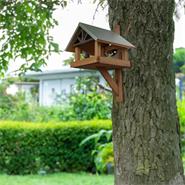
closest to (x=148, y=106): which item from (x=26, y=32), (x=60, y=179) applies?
(x=26, y=32)

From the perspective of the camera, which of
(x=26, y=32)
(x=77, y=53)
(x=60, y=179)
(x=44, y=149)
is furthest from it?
(x=44, y=149)

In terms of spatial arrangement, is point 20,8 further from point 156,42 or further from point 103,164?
point 103,164

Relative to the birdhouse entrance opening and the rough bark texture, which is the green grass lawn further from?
the birdhouse entrance opening

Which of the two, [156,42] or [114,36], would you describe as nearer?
[114,36]

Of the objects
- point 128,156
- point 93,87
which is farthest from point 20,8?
point 93,87

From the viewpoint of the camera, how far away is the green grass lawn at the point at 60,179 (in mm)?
5570

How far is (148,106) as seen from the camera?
2311 millimetres

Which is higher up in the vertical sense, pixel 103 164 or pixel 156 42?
pixel 156 42

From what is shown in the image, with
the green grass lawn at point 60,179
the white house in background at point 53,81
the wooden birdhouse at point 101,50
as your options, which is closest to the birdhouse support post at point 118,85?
the wooden birdhouse at point 101,50

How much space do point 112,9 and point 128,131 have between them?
2.41 ft

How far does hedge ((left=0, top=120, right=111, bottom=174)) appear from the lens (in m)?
6.58

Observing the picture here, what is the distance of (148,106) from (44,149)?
4507mm

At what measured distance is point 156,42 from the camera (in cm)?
233

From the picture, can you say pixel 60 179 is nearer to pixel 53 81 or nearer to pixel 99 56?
pixel 99 56
